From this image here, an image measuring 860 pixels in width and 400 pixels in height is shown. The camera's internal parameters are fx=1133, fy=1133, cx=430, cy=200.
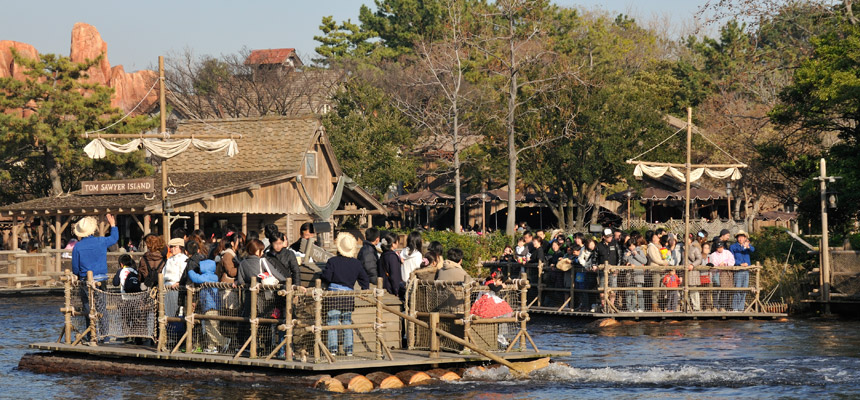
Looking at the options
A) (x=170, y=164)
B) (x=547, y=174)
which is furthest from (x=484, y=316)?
(x=547, y=174)

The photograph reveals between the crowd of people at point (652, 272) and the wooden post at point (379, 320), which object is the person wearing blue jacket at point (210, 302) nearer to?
the wooden post at point (379, 320)

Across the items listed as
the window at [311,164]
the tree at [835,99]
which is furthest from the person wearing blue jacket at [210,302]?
the window at [311,164]

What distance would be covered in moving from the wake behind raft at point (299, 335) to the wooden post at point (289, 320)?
1cm

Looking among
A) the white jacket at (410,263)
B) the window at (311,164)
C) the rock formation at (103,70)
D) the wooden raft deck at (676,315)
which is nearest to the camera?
the white jacket at (410,263)

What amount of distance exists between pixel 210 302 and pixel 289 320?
1.82 m

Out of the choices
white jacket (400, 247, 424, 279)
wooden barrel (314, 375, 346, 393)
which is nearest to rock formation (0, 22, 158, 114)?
white jacket (400, 247, 424, 279)

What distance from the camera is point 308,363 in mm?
15422

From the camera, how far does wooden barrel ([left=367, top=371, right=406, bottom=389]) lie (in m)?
15.7

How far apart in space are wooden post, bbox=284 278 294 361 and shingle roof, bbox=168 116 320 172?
2678 cm

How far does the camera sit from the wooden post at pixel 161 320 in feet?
56.3

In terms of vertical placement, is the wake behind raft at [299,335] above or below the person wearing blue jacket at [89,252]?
below

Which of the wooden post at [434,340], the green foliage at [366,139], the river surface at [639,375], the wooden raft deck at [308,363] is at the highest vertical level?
the green foliage at [366,139]

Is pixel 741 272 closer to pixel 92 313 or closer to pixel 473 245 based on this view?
pixel 92 313

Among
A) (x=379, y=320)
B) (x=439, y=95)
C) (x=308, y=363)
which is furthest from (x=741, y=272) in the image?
(x=439, y=95)
